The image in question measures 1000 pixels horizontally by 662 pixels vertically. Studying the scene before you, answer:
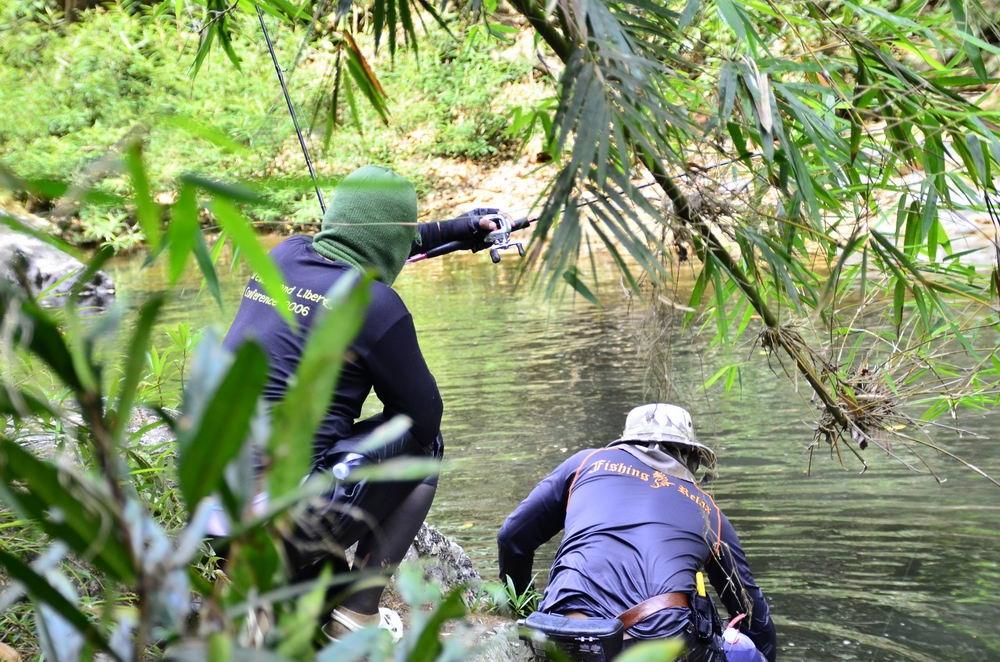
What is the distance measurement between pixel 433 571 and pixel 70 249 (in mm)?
2679

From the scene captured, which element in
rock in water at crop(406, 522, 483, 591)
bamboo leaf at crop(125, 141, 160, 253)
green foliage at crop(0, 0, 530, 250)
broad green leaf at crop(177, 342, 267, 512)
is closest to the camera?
broad green leaf at crop(177, 342, 267, 512)

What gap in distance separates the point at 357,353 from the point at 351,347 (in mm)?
21

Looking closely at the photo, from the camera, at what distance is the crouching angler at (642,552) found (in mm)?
2891

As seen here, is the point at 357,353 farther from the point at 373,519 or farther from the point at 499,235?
the point at 499,235

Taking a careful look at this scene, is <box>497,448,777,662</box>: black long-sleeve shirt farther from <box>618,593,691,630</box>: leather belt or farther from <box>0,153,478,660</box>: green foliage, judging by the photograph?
<box>0,153,478,660</box>: green foliage

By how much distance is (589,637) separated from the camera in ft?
9.22

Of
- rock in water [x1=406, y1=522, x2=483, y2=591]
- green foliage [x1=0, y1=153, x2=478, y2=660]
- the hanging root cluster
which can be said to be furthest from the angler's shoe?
green foliage [x1=0, y1=153, x2=478, y2=660]

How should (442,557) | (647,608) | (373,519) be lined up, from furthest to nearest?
(442,557)
(647,608)
(373,519)

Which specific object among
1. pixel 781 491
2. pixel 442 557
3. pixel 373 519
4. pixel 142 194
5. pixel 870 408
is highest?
pixel 142 194

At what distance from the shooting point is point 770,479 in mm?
5434

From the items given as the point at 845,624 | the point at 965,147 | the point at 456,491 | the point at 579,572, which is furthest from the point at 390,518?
the point at 456,491

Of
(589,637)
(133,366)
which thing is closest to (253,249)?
(133,366)

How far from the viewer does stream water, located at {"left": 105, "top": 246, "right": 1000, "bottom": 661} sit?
12.6 feet

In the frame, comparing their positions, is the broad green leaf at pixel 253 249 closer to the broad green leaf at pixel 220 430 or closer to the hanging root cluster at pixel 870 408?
the broad green leaf at pixel 220 430
